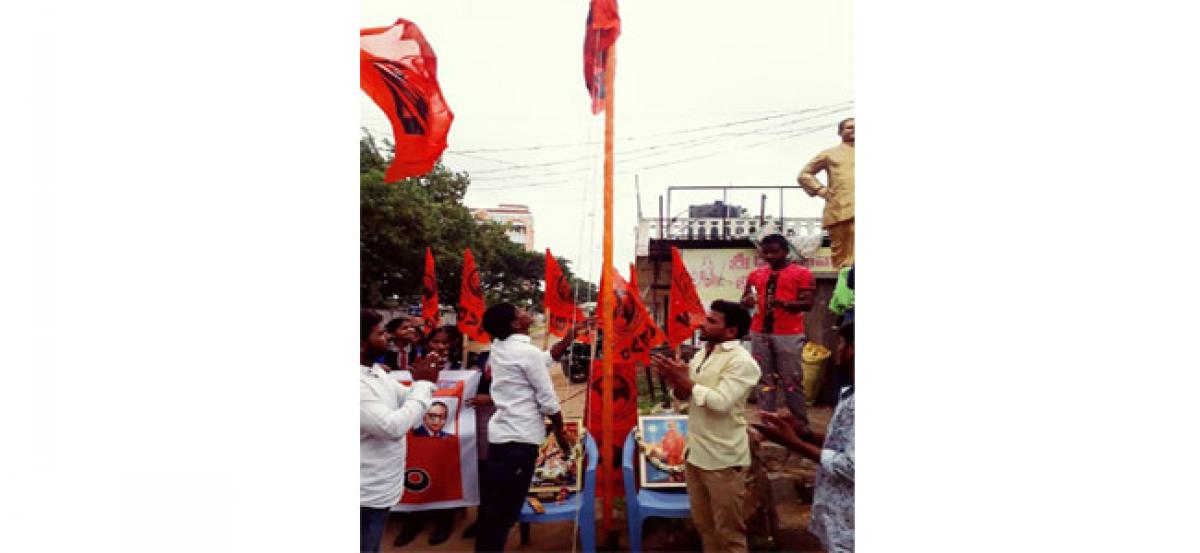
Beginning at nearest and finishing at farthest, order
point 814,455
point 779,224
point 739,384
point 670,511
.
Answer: point 814,455, point 739,384, point 670,511, point 779,224

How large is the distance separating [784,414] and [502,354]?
1132 millimetres

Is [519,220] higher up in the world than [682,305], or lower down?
higher up

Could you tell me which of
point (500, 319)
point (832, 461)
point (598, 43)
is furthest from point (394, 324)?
point (832, 461)

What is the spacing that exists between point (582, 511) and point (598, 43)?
6.84 ft

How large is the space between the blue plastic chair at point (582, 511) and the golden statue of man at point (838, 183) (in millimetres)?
1624

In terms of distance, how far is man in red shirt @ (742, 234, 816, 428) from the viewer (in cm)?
297

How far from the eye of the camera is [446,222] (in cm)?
607

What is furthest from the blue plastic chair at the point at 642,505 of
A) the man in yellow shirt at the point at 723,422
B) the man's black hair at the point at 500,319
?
the man's black hair at the point at 500,319

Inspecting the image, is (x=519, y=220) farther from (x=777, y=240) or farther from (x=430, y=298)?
(x=777, y=240)

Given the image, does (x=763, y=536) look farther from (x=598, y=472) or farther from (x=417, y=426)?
(x=417, y=426)

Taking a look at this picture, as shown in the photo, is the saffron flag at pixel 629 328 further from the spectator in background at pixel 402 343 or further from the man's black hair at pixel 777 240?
the spectator in background at pixel 402 343

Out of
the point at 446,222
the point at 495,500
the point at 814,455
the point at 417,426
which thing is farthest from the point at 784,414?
the point at 446,222

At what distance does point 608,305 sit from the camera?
94.3 inches

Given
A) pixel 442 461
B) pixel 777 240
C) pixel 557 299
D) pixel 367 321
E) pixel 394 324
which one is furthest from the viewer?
pixel 557 299
